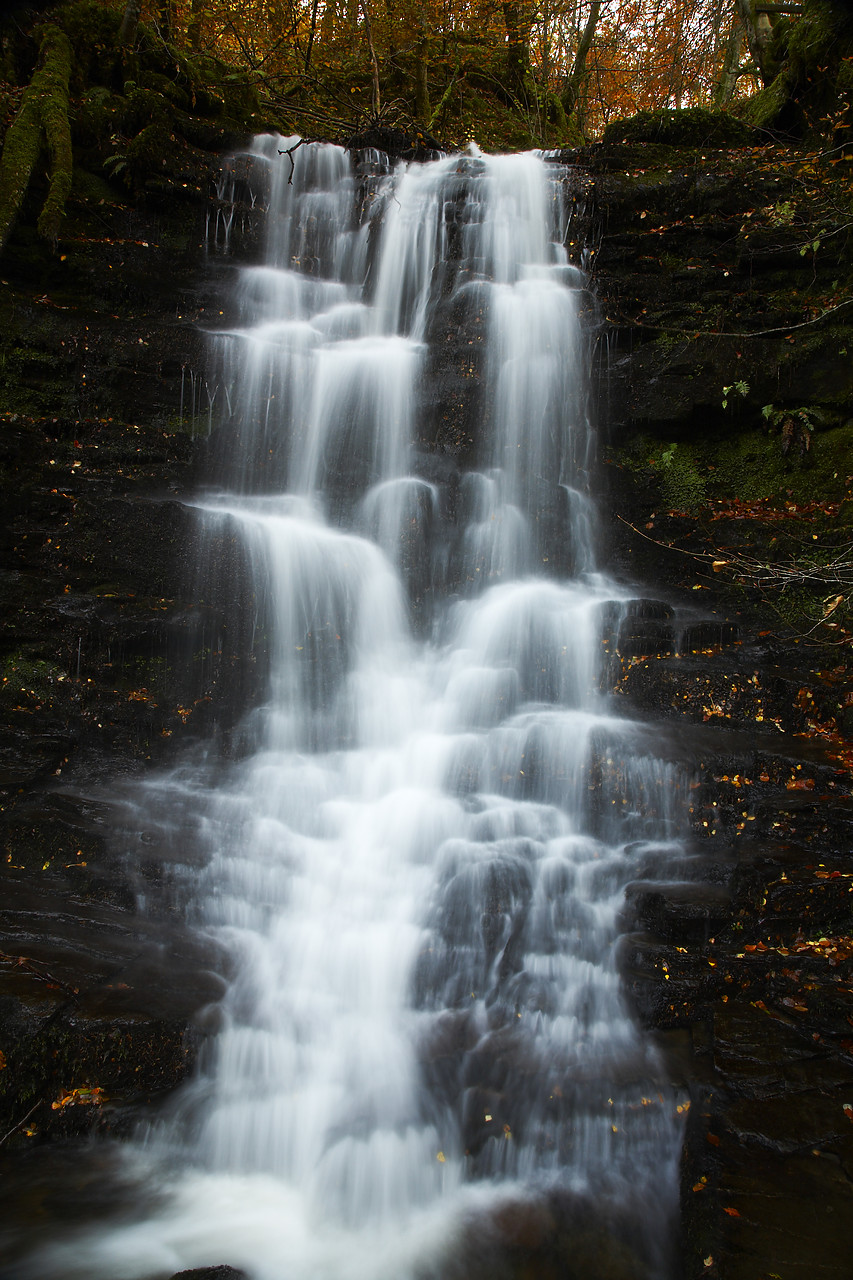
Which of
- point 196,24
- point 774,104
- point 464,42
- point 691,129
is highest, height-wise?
point 464,42

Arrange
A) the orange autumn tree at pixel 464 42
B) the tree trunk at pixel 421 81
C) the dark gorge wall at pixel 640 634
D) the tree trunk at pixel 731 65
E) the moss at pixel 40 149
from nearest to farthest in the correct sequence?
the dark gorge wall at pixel 640 634, the moss at pixel 40 149, the tree trunk at pixel 731 65, the orange autumn tree at pixel 464 42, the tree trunk at pixel 421 81

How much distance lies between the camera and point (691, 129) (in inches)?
381

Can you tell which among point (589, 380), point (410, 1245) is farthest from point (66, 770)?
point (589, 380)

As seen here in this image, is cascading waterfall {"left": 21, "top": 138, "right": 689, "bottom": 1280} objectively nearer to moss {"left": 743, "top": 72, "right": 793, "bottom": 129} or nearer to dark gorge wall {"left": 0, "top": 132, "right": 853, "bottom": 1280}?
dark gorge wall {"left": 0, "top": 132, "right": 853, "bottom": 1280}

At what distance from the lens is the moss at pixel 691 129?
9.62m

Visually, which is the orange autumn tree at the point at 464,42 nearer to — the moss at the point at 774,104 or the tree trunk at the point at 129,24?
the tree trunk at the point at 129,24

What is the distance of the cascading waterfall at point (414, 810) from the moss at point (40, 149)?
88.4 inches

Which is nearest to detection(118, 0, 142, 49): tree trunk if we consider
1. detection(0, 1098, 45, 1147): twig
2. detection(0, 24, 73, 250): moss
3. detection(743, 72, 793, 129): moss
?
detection(0, 24, 73, 250): moss

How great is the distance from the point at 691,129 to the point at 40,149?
840 centimetres

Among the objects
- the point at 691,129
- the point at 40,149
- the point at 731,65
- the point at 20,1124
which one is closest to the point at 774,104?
the point at 691,129

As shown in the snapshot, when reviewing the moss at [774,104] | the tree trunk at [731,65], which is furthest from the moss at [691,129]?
the tree trunk at [731,65]

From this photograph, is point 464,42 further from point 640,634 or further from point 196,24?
point 640,634

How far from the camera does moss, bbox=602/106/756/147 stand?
9.62 metres

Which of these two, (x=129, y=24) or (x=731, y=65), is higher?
(x=731, y=65)
